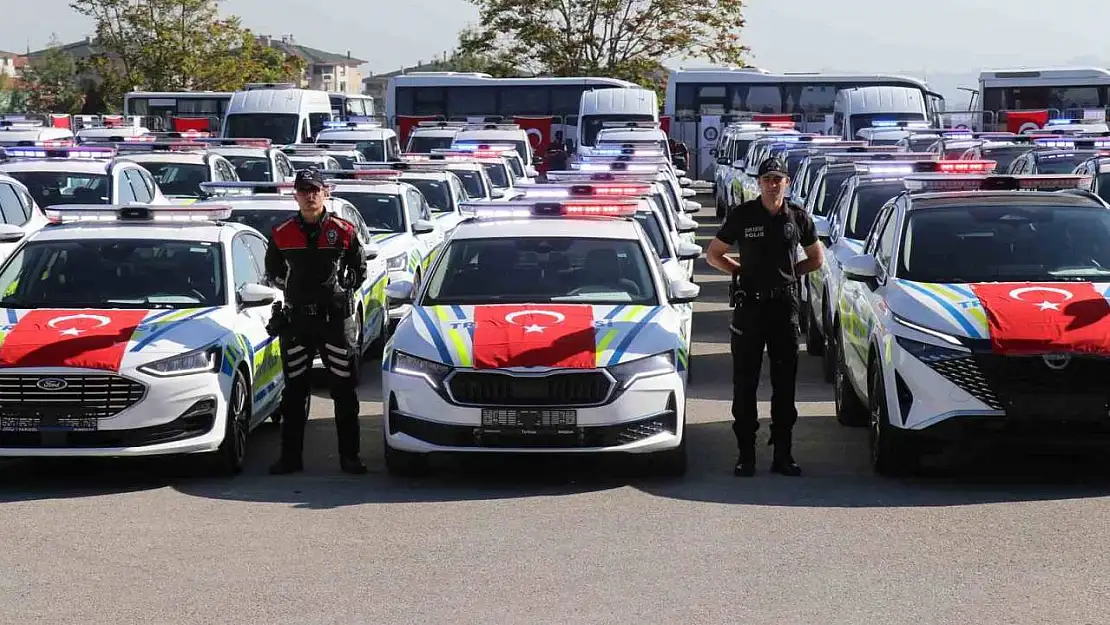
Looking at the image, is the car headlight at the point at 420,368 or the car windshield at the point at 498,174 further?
the car windshield at the point at 498,174

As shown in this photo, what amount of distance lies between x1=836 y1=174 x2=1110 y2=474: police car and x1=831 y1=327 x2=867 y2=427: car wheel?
1 cm

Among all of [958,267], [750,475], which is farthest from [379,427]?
[958,267]

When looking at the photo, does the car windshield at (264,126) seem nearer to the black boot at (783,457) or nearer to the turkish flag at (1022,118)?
the turkish flag at (1022,118)

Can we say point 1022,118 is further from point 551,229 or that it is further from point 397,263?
point 551,229

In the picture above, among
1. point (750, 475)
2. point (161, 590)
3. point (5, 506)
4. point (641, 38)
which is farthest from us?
point (641, 38)

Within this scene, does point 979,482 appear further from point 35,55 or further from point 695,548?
point 35,55

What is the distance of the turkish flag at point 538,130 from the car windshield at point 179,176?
31418 mm

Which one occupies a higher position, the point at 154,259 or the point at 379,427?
the point at 154,259

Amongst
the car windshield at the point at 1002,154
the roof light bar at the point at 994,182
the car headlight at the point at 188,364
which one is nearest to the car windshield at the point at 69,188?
the car headlight at the point at 188,364

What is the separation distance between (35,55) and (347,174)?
186847mm

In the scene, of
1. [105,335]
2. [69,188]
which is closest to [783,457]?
[105,335]

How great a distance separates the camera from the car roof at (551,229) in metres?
11.3

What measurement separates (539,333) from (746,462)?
53.4 inches

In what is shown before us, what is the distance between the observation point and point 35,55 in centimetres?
19675
